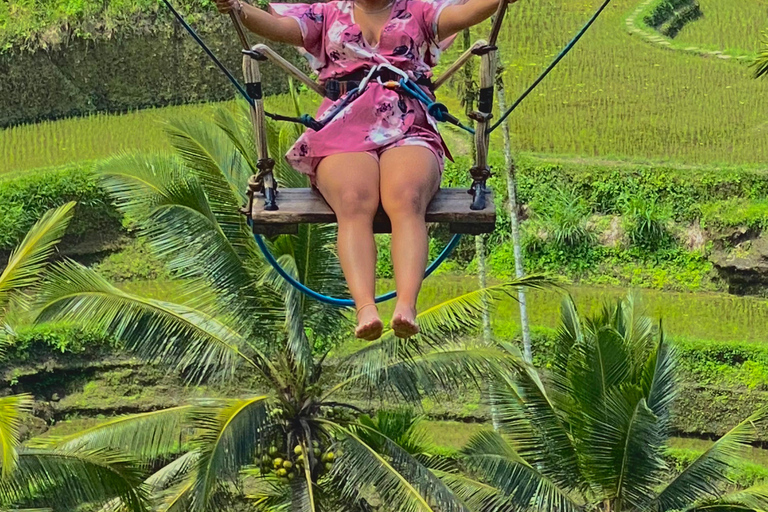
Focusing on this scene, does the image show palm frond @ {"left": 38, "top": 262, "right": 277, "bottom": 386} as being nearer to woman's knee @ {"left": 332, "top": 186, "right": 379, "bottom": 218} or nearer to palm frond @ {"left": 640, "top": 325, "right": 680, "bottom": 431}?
palm frond @ {"left": 640, "top": 325, "right": 680, "bottom": 431}

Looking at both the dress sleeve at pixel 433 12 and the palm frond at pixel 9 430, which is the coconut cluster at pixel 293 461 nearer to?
the palm frond at pixel 9 430

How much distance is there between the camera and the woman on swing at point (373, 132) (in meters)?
4.25

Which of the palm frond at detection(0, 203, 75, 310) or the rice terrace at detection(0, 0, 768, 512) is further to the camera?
the palm frond at detection(0, 203, 75, 310)

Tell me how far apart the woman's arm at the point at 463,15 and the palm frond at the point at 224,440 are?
3560mm

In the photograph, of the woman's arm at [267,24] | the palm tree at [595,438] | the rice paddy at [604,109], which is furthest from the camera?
the rice paddy at [604,109]

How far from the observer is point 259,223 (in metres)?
4.55

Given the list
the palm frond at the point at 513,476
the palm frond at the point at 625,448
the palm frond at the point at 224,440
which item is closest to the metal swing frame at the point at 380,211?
the palm frond at the point at 224,440

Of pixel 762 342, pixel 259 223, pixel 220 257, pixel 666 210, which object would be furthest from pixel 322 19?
pixel 666 210

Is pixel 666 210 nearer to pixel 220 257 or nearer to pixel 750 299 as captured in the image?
pixel 750 299

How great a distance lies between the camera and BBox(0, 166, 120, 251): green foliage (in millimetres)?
15305

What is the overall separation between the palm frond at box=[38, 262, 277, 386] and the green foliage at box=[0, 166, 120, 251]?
7.18 meters

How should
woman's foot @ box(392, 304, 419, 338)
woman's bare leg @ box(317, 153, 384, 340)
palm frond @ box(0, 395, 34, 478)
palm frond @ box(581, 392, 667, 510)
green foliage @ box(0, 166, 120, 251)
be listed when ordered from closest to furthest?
woman's foot @ box(392, 304, 419, 338)
woman's bare leg @ box(317, 153, 384, 340)
palm frond @ box(0, 395, 34, 478)
palm frond @ box(581, 392, 667, 510)
green foliage @ box(0, 166, 120, 251)

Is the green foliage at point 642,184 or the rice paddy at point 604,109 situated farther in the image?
the rice paddy at point 604,109

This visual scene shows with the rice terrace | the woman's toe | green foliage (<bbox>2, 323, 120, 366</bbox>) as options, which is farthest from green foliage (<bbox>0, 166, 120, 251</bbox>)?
the woman's toe
